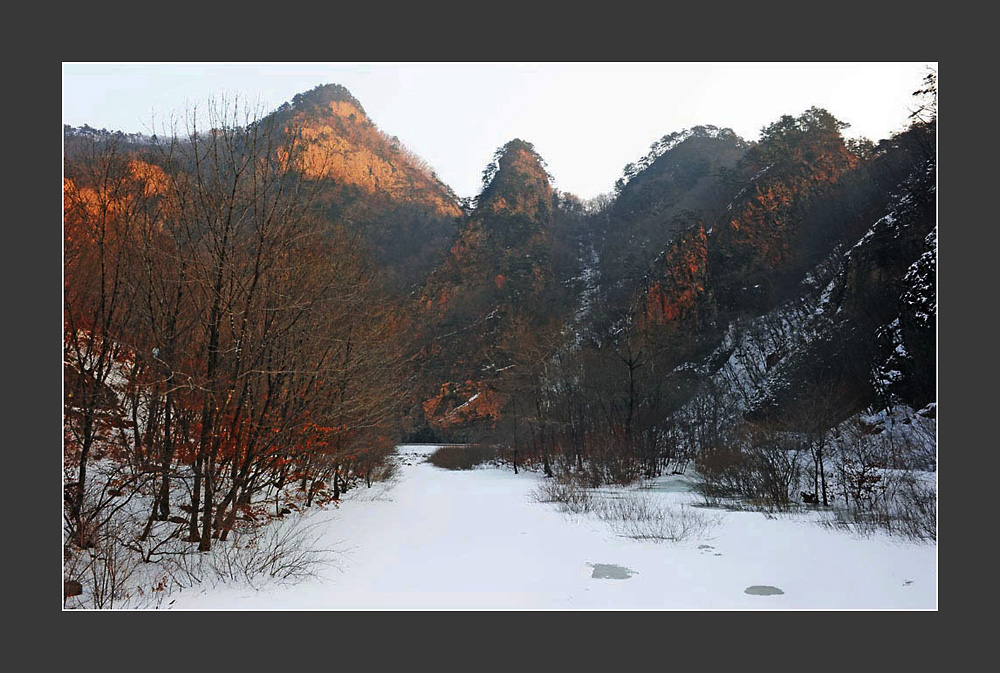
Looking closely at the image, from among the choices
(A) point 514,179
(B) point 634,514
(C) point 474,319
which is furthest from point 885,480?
(C) point 474,319

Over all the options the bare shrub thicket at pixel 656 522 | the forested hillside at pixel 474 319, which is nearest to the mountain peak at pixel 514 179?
the forested hillside at pixel 474 319

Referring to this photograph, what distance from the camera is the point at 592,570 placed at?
20.6 ft

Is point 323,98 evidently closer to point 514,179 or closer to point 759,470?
point 514,179

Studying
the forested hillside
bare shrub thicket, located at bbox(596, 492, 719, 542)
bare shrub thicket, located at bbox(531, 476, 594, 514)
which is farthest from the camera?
bare shrub thicket, located at bbox(531, 476, 594, 514)

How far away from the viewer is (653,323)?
28.0 m

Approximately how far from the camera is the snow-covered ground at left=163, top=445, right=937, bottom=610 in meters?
5.29

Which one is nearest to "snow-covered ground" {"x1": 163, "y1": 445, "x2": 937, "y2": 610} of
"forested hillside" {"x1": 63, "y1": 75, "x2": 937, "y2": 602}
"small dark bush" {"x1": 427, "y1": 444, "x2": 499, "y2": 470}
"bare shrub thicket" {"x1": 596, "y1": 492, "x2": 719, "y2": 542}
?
"bare shrub thicket" {"x1": 596, "y1": 492, "x2": 719, "y2": 542}

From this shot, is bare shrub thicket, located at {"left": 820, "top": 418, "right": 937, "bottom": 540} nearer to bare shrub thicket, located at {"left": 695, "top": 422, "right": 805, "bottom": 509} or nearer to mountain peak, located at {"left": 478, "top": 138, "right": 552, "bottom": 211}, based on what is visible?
bare shrub thicket, located at {"left": 695, "top": 422, "right": 805, "bottom": 509}

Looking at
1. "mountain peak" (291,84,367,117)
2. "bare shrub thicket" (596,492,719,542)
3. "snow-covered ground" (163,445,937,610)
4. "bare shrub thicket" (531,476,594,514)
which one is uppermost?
"mountain peak" (291,84,367,117)

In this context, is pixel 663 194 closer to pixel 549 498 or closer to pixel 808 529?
pixel 549 498

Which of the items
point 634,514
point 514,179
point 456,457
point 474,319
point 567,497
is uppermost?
point 514,179

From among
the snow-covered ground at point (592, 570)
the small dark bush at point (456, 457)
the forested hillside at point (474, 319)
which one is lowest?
the small dark bush at point (456, 457)

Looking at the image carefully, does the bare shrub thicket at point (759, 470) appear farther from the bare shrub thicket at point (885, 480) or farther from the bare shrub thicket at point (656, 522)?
the bare shrub thicket at point (656, 522)

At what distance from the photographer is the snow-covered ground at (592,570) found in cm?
529
